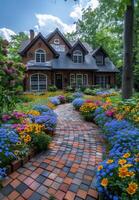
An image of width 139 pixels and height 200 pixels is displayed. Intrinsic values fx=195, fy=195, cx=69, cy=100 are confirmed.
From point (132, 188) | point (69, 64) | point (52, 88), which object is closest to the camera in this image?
point (132, 188)

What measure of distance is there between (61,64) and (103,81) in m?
6.17

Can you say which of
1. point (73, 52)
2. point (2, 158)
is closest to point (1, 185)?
point (2, 158)

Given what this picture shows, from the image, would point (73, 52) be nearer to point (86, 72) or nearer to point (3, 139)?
point (86, 72)

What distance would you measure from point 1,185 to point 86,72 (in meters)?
21.3

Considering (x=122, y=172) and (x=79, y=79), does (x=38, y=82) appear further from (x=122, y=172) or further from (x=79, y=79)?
(x=122, y=172)

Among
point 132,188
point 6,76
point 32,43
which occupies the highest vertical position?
point 32,43

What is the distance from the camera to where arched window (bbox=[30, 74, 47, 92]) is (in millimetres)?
21469

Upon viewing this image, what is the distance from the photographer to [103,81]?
24.9m

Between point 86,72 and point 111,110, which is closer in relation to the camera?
point 111,110

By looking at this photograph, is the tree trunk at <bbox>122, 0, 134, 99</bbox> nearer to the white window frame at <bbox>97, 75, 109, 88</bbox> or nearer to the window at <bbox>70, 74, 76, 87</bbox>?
the window at <bbox>70, 74, 76, 87</bbox>

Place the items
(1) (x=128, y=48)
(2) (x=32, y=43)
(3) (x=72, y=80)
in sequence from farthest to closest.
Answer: (3) (x=72, y=80) < (2) (x=32, y=43) < (1) (x=128, y=48)

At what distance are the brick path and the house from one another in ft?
55.7

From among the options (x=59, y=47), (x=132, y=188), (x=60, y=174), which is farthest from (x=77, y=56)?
(x=132, y=188)

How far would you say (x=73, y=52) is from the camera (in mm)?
23109
